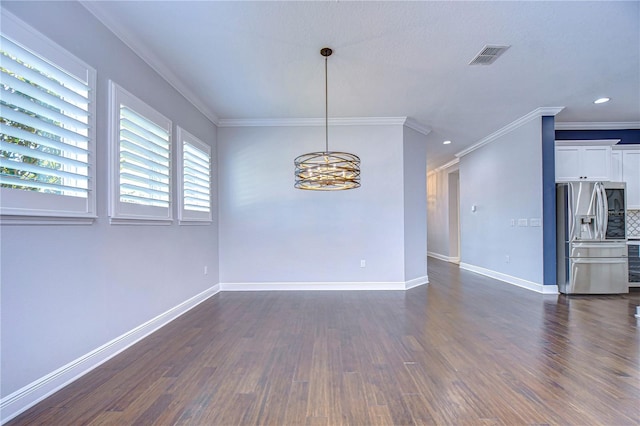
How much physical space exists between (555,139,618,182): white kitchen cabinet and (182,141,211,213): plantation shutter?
18.3 ft

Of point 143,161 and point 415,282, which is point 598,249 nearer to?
point 415,282

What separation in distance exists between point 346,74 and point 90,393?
142 inches

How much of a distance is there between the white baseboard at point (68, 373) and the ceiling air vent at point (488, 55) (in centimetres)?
432

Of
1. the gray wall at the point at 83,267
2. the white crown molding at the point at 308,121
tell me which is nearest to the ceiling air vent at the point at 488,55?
the white crown molding at the point at 308,121

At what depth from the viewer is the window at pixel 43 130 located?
1.56 metres

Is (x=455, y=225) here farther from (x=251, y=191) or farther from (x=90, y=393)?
(x=90, y=393)

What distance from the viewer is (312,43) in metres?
2.61

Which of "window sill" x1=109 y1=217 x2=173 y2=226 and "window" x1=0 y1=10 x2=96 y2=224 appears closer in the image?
"window" x1=0 y1=10 x2=96 y2=224

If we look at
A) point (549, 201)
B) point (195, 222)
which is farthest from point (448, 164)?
point (195, 222)

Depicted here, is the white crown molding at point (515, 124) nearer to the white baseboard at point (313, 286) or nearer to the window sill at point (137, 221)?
the white baseboard at point (313, 286)

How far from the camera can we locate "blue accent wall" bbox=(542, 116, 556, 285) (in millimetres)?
4238

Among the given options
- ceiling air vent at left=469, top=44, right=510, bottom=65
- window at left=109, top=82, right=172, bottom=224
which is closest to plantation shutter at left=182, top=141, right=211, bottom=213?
window at left=109, top=82, right=172, bottom=224

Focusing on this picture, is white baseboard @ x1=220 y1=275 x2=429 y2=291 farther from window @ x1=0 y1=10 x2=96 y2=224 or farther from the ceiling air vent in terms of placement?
the ceiling air vent

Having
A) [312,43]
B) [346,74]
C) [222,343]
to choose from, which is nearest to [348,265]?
[222,343]
